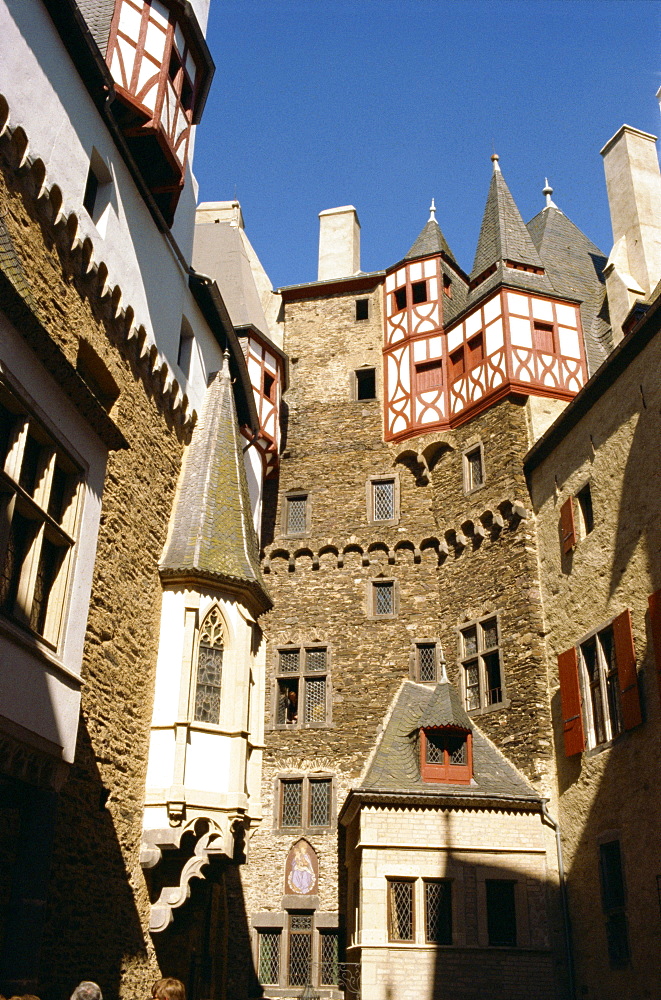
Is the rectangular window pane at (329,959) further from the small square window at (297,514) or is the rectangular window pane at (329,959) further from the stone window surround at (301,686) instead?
the small square window at (297,514)

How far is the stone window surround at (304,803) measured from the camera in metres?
19.7

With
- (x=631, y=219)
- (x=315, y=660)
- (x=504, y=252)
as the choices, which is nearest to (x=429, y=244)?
(x=504, y=252)

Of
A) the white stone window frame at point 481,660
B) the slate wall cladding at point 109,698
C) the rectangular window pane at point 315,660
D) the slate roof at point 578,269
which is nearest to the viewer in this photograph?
the slate wall cladding at point 109,698

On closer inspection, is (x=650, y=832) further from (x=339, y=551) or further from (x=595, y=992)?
(x=339, y=551)

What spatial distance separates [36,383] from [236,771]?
700 centimetres

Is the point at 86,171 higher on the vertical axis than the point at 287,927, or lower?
higher

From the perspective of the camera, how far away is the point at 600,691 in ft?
51.2

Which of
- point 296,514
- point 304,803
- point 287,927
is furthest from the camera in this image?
point 296,514

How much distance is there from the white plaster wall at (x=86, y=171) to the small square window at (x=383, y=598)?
6.73 m

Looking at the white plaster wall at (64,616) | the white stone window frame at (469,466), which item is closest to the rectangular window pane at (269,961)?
the white stone window frame at (469,466)

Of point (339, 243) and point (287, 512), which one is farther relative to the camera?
point (339, 243)

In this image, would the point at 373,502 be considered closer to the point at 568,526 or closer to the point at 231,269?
the point at 568,526

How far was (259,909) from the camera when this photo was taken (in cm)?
1922

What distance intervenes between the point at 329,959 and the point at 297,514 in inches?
383
